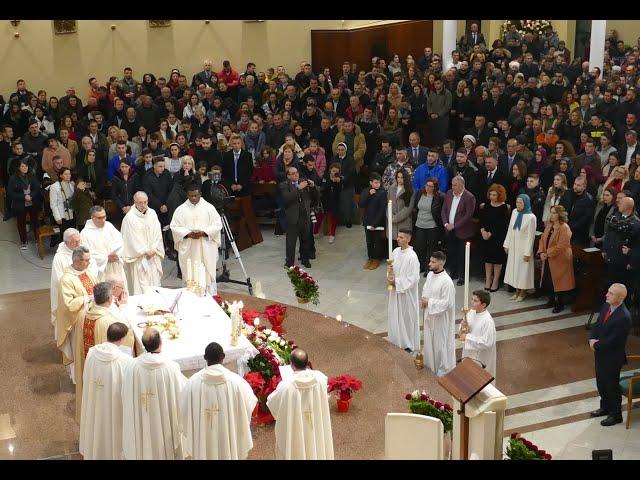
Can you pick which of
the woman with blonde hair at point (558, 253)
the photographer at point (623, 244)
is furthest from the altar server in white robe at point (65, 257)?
the photographer at point (623, 244)

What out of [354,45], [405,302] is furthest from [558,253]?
[354,45]

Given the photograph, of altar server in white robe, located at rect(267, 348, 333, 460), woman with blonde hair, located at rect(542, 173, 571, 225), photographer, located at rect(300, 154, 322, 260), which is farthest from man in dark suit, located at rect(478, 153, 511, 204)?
altar server in white robe, located at rect(267, 348, 333, 460)

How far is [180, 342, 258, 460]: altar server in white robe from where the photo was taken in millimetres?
7328

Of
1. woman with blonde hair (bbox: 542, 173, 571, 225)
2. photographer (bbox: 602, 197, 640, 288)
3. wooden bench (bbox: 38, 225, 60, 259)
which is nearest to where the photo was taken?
photographer (bbox: 602, 197, 640, 288)

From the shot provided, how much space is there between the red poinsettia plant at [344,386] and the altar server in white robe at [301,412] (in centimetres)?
117

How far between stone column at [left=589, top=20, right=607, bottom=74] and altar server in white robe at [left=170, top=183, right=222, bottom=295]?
34.2 feet

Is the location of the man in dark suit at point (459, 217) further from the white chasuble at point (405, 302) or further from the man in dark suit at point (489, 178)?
the white chasuble at point (405, 302)

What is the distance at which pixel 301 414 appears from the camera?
7.46m

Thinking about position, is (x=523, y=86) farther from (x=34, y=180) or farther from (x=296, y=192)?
(x=34, y=180)

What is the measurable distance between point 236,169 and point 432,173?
3.21 m

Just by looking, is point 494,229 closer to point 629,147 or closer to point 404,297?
point 404,297

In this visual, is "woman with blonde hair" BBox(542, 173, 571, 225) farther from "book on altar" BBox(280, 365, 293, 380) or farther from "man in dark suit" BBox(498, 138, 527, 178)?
"book on altar" BBox(280, 365, 293, 380)
